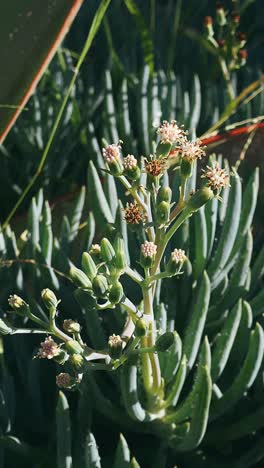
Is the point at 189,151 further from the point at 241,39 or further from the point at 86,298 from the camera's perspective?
the point at 241,39

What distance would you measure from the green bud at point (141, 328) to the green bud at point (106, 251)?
0.15 feet

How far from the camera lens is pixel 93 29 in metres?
0.72

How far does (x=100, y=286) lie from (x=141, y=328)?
4cm

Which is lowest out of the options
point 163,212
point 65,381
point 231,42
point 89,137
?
point 65,381

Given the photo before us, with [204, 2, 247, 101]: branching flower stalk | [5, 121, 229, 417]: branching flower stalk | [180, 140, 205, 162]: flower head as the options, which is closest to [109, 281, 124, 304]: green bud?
[5, 121, 229, 417]: branching flower stalk

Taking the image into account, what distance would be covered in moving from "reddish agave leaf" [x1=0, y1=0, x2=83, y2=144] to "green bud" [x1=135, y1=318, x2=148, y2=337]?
0.67 ft

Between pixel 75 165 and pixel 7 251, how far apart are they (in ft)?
0.87

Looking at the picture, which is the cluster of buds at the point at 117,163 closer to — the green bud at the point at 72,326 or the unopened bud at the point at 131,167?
the unopened bud at the point at 131,167

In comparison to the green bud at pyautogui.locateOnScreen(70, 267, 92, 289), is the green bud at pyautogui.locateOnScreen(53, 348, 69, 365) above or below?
below

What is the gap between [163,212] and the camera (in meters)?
0.56

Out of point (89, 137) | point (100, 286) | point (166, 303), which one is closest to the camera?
point (100, 286)

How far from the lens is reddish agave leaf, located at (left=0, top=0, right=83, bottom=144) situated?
63cm

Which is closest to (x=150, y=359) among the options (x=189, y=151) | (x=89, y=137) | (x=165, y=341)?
(x=165, y=341)

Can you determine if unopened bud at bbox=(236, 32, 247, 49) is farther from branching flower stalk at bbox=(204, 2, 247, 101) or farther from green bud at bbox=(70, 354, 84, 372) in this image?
green bud at bbox=(70, 354, 84, 372)
